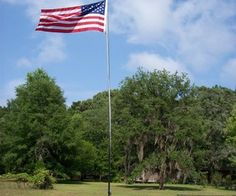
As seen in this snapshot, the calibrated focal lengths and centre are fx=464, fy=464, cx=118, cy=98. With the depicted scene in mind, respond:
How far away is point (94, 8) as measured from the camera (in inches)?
703

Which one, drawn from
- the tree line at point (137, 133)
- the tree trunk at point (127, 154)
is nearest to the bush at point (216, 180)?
the tree line at point (137, 133)

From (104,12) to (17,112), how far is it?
38.5 meters

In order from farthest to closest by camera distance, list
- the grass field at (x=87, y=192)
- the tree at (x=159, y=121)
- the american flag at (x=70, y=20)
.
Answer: the tree at (x=159, y=121), the grass field at (x=87, y=192), the american flag at (x=70, y=20)

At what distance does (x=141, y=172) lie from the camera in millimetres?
44344

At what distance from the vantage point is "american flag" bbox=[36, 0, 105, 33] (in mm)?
17094

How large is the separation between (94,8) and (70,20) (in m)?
1.21

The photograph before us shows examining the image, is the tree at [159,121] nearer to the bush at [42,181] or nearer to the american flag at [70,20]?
the bush at [42,181]

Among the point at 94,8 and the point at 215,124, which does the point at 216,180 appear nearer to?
the point at 215,124

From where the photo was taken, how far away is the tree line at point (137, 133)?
148ft

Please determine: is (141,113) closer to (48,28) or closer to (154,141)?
(154,141)

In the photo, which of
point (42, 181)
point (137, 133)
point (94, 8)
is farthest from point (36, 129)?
point (94, 8)

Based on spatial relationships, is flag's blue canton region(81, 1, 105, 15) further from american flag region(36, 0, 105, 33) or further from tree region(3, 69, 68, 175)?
tree region(3, 69, 68, 175)

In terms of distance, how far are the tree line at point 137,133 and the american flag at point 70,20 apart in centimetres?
2774

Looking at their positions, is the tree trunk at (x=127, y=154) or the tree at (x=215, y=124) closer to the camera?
the tree trunk at (x=127, y=154)
